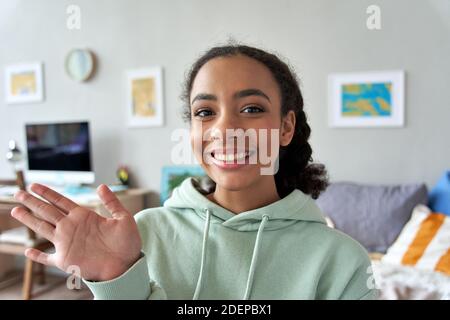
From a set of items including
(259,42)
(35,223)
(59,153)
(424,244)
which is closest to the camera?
(35,223)

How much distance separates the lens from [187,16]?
89cm

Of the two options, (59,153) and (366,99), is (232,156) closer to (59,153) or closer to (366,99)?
(366,99)

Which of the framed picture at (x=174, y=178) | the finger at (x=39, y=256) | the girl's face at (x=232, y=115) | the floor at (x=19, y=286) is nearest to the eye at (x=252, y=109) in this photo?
the girl's face at (x=232, y=115)

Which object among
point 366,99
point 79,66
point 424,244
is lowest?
point 424,244

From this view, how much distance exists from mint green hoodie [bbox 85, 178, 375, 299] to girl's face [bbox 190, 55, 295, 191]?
77 mm

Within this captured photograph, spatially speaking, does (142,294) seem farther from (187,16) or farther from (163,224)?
(187,16)

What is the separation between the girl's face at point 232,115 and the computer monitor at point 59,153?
46.4 inches

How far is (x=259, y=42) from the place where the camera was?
620 mm

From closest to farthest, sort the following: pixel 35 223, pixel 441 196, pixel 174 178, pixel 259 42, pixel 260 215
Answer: pixel 35 223
pixel 260 215
pixel 259 42
pixel 174 178
pixel 441 196

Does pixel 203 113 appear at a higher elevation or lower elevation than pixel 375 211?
higher

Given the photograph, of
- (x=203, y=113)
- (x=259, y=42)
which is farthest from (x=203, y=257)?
(x=259, y=42)

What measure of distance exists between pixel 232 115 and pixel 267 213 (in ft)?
0.47

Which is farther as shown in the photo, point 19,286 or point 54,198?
point 19,286
